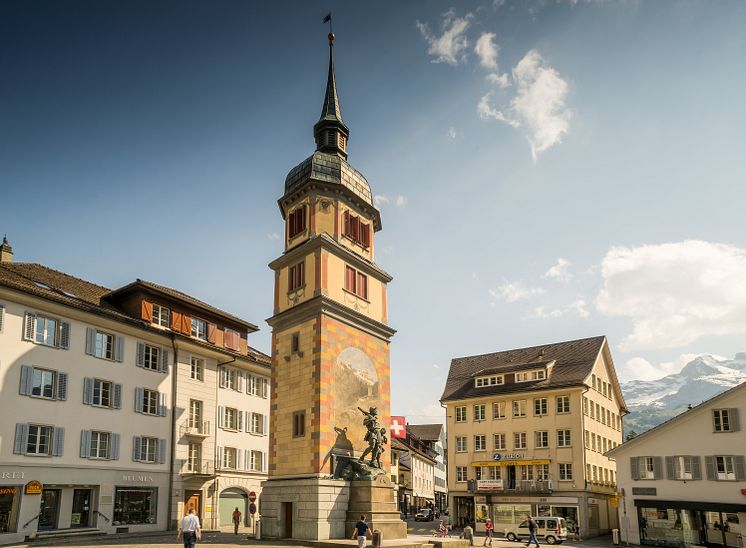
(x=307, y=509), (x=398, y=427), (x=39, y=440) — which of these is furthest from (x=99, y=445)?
(x=398, y=427)

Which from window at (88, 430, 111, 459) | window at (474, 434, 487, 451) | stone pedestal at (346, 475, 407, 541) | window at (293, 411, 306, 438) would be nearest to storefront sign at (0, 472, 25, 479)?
window at (88, 430, 111, 459)

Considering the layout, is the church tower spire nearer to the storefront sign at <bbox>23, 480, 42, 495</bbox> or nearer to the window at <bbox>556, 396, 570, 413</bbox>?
the storefront sign at <bbox>23, 480, 42, 495</bbox>

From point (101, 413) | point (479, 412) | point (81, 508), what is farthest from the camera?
point (479, 412)

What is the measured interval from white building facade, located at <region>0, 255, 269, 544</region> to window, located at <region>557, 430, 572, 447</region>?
25.1 m

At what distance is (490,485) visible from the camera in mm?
58844

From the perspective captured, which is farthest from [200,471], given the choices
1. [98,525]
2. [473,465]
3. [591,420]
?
[591,420]

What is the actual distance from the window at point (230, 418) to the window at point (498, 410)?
78.7ft

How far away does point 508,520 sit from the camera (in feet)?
188

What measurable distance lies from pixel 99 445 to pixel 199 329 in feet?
38.4

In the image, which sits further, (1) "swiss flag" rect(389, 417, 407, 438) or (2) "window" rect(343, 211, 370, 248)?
(1) "swiss flag" rect(389, 417, 407, 438)

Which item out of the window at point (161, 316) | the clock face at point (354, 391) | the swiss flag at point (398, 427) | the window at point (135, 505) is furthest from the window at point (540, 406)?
the window at point (135, 505)

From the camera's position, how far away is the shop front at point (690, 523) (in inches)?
1587

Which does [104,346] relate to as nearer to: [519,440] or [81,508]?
[81,508]

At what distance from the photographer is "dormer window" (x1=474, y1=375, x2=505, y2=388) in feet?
206
